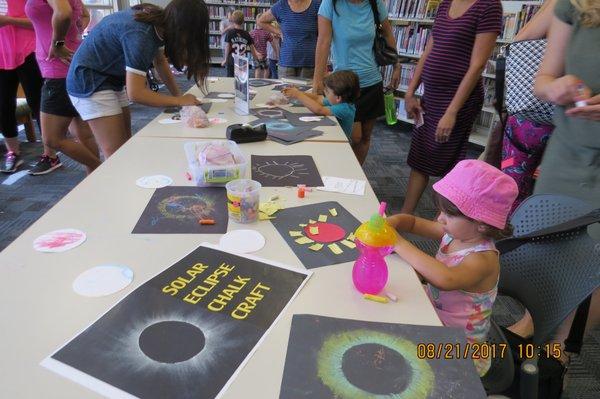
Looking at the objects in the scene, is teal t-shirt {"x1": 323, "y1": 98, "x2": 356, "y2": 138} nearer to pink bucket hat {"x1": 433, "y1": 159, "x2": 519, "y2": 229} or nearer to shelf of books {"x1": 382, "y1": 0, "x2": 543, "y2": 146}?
pink bucket hat {"x1": 433, "y1": 159, "x2": 519, "y2": 229}

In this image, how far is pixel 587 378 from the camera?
153 centimetres

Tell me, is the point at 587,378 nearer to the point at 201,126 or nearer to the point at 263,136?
the point at 263,136

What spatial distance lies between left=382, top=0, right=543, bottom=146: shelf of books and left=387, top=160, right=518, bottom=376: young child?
10.1 ft

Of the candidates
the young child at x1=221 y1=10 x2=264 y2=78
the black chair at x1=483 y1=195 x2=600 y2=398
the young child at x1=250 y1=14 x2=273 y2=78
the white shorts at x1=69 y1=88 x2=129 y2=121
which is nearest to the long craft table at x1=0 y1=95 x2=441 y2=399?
the black chair at x1=483 y1=195 x2=600 y2=398

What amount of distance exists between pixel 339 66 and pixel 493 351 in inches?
70.7

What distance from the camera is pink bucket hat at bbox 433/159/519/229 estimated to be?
917 mm

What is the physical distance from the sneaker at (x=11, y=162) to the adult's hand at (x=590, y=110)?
11.5 ft

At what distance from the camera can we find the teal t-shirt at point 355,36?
2.20 m

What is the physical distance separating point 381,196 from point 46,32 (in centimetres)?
233

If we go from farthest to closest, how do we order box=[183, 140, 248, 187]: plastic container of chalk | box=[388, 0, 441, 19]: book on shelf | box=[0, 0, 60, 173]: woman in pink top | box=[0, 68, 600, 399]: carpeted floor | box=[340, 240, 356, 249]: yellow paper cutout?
box=[388, 0, 441, 19]: book on shelf
box=[0, 0, 60, 173]: woman in pink top
box=[0, 68, 600, 399]: carpeted floor
box=[183, 140, 248, 187]: plastic container of chalk
box=[340, 240, 356, 249]: yellow paper cutout

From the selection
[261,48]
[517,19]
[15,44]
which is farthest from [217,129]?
[261,48]

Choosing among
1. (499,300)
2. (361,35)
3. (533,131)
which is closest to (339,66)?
(361,35)
